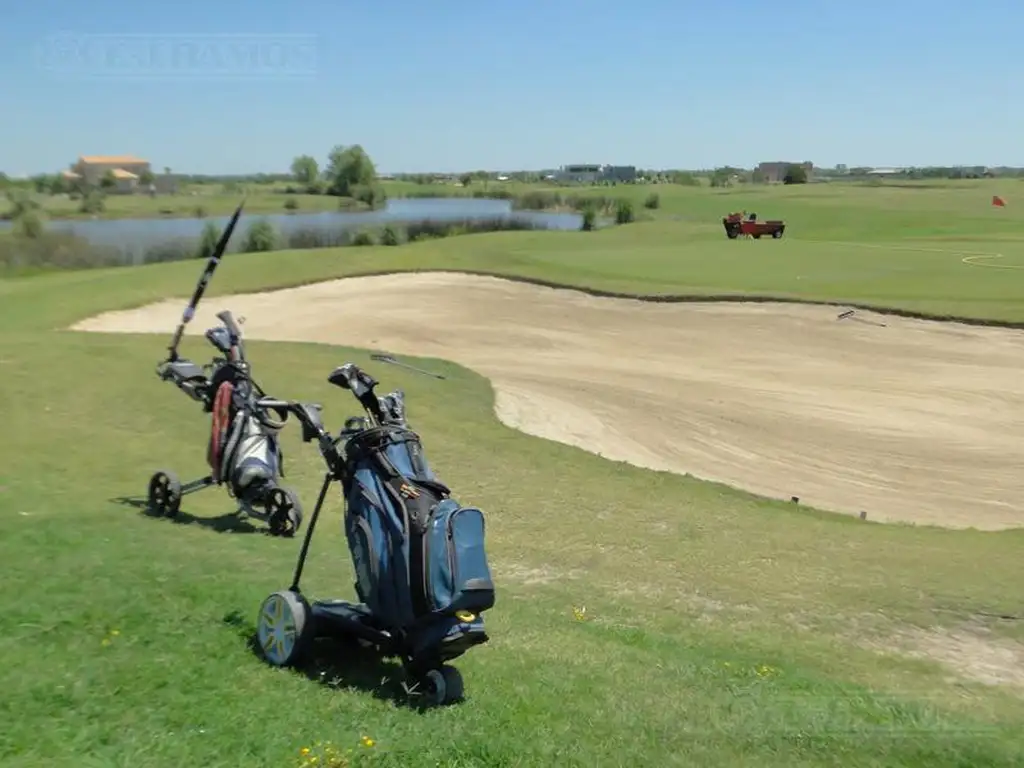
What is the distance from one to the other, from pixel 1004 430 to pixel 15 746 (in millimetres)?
18189

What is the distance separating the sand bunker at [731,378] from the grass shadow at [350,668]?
10.8 metres

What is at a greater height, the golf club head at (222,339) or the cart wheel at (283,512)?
the golf club head at (222,339)

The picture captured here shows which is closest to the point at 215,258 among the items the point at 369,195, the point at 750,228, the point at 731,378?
the point at 731,378

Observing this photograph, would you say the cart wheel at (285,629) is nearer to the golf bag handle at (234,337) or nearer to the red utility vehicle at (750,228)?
the golf bag handle at (234,337)

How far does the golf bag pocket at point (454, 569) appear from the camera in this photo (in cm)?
557

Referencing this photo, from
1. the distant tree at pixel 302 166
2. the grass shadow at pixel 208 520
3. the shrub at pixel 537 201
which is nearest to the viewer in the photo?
the grass shadow at pixel 208 520

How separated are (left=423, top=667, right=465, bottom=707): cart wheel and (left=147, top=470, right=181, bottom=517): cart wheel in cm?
624

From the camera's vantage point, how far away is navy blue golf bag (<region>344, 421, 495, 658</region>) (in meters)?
5.60

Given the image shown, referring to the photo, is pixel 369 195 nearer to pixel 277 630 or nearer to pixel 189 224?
pixel 189 224

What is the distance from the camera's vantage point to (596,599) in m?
9.34

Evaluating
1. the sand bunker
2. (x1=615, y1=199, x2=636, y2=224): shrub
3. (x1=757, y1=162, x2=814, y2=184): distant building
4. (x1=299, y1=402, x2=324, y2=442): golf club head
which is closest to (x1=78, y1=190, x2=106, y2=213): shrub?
the sand bunker

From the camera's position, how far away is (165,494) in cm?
1138

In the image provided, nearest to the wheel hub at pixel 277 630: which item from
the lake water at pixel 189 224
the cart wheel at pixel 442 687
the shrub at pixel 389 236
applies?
the cart wheel at pixel 442 687

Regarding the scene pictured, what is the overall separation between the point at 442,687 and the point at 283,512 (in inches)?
219
